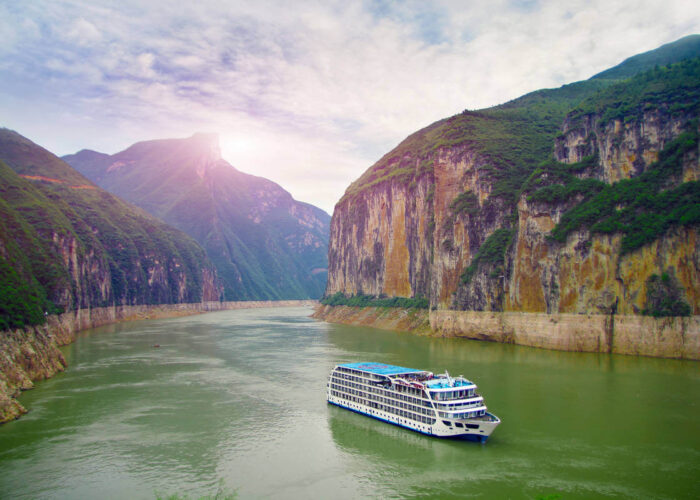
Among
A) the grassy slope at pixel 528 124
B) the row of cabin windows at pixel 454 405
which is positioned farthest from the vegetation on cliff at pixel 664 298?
the row of cabin windows at pixel 454 405

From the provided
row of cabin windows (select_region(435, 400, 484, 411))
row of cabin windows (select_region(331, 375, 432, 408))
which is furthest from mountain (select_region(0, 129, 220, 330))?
row of cabin windows (select_region(435, 400, 484, 411))

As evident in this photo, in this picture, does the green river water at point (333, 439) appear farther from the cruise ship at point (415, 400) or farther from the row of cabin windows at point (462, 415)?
the row of cabin windows at point (462, 415)

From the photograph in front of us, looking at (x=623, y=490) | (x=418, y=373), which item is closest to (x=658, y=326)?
(x=418, y=373)

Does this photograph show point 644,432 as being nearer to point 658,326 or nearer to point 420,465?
point 420,465

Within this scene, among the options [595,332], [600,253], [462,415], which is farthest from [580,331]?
[462,415]

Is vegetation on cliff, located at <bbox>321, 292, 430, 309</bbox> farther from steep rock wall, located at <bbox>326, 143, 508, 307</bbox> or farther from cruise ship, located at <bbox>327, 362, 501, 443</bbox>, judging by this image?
cruise ship, located at <bbox>327, 362, 501, 443</bbox>

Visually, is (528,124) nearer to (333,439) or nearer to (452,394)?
(452,394)
